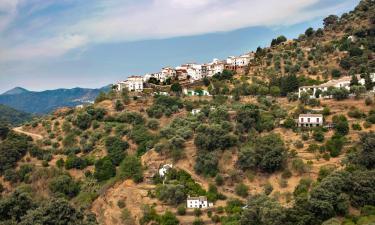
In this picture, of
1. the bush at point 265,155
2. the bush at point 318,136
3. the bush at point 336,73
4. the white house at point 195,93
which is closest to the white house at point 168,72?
the white house at point 195,93

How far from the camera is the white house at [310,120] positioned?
43.4 m

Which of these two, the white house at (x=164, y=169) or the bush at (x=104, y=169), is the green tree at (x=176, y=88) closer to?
the bush at (x=104, y=169)

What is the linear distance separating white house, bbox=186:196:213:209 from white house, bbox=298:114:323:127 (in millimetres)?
13248

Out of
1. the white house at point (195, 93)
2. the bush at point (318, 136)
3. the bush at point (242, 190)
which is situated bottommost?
the bush at point (242, 190)

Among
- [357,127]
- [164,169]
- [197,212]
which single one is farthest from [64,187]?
[357,127]

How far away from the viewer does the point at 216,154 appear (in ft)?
141

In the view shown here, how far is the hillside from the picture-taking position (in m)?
31.8

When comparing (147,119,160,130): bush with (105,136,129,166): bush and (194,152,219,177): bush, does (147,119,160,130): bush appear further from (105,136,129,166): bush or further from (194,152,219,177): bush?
(194,152,219,177): bush

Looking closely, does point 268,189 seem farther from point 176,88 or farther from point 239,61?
point 239,61

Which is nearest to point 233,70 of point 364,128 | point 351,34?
point 351,34

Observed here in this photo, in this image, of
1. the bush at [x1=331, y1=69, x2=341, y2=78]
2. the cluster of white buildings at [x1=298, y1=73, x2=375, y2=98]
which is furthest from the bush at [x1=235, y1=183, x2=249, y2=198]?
the bush at [x1=331, y1=69, x2=341, y2=78]

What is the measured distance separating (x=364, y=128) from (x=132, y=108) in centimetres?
3005

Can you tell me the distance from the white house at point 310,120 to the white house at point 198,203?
13.2 metres

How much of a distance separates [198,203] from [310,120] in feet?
48.1
